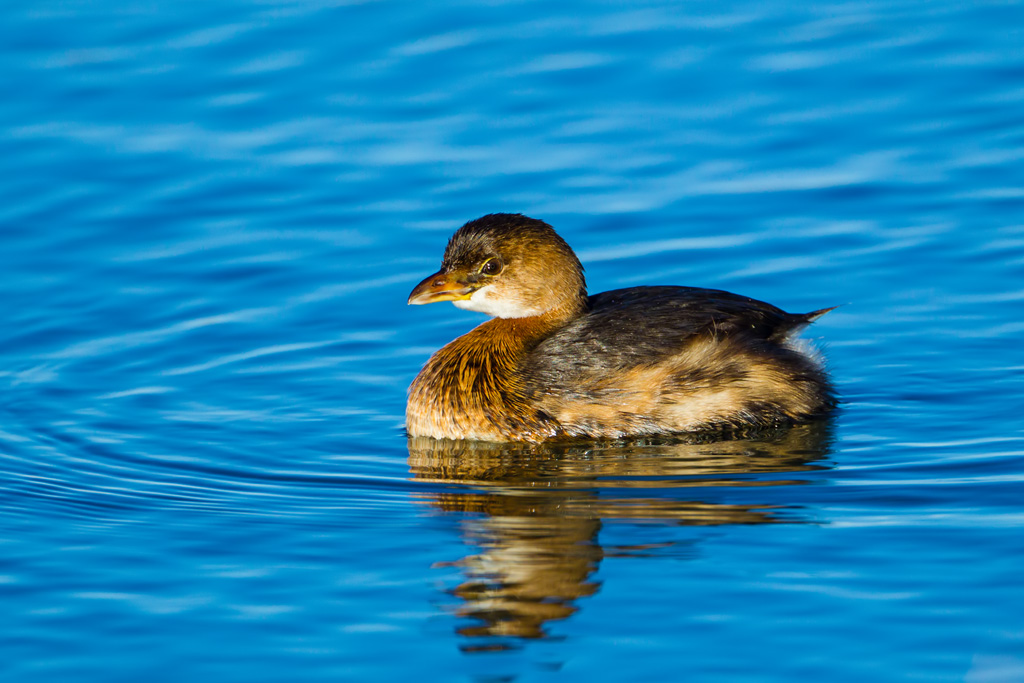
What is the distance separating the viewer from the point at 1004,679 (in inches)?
232

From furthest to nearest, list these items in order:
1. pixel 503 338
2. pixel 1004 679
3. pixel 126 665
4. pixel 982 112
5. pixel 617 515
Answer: pixel 982 112 < pixel 503 338 < pixel 617 515 < pixel 126 665 < pixel 1004 679

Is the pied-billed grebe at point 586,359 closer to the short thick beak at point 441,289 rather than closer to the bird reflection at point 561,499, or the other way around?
the short thick beak at point 441,289

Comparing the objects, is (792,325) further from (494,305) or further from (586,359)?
(494,305)

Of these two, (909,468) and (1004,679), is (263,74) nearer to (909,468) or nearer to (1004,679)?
(909,468)

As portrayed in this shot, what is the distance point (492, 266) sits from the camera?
931 cm

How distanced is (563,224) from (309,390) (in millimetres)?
2915

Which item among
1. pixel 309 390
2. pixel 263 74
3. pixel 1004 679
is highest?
pixel 263 74

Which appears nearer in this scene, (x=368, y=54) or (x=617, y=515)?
(x=617, y=515)

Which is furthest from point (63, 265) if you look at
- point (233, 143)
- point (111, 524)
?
point (111, 524)

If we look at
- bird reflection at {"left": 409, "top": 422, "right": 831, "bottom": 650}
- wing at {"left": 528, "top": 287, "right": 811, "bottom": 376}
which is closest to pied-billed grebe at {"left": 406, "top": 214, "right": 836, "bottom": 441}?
wing at {"left": 528, "top": 287, "right": 811, "bottom": 376}

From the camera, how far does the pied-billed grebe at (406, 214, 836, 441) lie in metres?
8.93

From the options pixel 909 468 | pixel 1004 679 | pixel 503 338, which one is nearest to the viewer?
pixel 1004 679

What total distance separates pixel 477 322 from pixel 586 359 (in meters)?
2.23

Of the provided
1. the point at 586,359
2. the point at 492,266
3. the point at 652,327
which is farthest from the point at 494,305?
the point at 652,327
